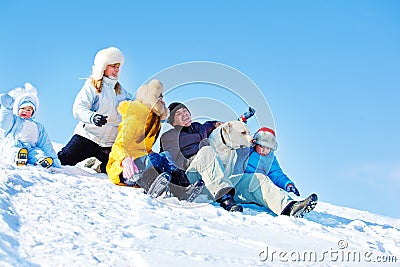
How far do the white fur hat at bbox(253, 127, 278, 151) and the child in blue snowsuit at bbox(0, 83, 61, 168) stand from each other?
195cm

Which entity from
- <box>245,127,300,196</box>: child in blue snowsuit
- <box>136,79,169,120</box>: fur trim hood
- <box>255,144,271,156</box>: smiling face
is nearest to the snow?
<box>245,127,300,196</box>: child in blue snowsuit

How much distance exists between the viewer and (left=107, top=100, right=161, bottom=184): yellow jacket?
13.7 ft

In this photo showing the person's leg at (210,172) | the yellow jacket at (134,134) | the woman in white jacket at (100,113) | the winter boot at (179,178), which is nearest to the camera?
the person's leg at (210,172)

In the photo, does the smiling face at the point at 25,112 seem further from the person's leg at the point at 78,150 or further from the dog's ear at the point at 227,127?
the dog's ear at the point at 227,127

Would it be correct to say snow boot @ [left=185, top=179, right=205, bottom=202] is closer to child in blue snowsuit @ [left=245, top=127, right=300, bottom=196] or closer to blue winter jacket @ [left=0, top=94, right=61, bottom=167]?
child in blue snowsuit @ [left=245, top=127, right=300, bottom=196]

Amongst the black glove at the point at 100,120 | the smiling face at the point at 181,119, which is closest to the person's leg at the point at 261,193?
the smiling face at the point at 181,119

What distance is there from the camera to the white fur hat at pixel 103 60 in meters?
5.08

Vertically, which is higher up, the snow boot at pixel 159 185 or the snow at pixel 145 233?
the snow boot at pixel 159 185

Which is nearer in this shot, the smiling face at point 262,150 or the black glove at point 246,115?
the smiling face at point 262,150

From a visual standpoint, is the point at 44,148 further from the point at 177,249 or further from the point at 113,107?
the point at 177,249

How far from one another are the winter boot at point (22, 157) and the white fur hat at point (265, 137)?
7.14ft

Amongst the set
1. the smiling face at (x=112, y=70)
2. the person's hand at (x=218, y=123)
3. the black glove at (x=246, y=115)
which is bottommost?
the person's hand at (x=218, y=123)

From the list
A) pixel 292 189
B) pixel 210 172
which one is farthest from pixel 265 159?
pixel 210 172

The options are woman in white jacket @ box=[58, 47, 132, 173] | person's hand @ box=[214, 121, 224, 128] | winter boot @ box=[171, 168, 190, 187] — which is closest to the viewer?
winter boot @ box=[171, 168, 190, 187]
